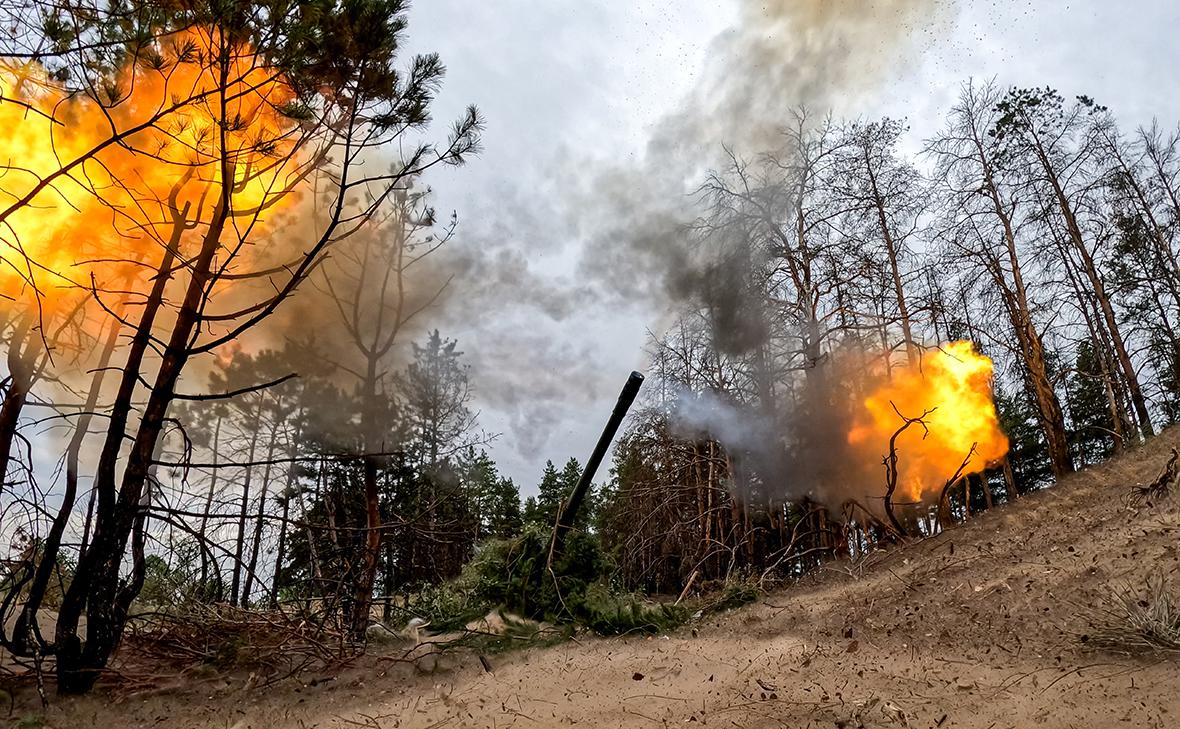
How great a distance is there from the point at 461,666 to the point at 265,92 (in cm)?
572

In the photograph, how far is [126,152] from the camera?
6.09 meters

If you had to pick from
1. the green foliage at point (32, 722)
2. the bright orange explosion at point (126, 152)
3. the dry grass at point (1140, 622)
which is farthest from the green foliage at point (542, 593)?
the bright orange explosion at point (126, 152)

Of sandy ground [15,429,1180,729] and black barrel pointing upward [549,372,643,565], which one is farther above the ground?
black barrel pointing upward [549,372,643,565]

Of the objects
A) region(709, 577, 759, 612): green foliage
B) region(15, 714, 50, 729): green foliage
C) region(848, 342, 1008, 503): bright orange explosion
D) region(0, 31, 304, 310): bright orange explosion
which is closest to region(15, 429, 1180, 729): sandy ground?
region(15, 714, 50, 729): green foliage

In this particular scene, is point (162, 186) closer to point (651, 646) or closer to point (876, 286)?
point (651, 646)

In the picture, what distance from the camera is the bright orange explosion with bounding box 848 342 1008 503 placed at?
1523 centimetres

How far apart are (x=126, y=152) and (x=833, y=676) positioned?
815cm

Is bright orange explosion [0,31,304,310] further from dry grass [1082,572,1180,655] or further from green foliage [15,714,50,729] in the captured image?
dry grass [1082,572,1180,655]

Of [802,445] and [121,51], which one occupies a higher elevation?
[121,51]

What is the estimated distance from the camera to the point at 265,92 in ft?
18.4

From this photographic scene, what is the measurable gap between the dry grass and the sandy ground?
0.13 m

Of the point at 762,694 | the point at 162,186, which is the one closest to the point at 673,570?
the point at 762,694

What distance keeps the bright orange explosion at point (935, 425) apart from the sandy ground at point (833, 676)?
7.19 m

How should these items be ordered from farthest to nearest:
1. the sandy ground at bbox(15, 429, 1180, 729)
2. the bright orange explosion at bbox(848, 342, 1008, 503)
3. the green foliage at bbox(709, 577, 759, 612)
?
the bright orange explosion at bbox(848, 342, 1008, 503)
the green foliage at bbox(709, 577, 759, 612)
the sandy ground at bbox(15, 429, 1180, 729)
